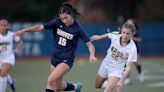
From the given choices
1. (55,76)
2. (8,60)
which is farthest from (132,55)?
(8,60)

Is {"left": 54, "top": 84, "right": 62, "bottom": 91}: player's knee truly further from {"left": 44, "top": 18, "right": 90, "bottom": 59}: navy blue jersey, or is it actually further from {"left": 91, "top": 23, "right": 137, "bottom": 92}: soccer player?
{"left": 91, "top": 23, "right": 137, "bottom": 92}: soccer player

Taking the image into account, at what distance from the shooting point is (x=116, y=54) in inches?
469

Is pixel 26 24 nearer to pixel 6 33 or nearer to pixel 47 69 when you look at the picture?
pixel 47 69

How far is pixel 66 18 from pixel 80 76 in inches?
311

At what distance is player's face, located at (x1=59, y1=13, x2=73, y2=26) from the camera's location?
461 inches

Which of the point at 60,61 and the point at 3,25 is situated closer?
the point at 60,61

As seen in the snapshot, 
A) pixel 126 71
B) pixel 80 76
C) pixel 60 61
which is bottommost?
pixel 80 76

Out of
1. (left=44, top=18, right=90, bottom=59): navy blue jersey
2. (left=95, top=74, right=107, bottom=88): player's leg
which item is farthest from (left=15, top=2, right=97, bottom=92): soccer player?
(left=95, top=74, right=107, bottom=88): player's leg

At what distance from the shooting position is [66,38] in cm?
1185

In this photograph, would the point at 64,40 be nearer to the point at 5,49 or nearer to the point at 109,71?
the point at 109,71

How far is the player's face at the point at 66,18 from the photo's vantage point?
11.7m

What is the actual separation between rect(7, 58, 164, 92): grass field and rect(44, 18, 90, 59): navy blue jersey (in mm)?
3473

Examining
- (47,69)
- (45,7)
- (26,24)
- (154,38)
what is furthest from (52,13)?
(47,69)

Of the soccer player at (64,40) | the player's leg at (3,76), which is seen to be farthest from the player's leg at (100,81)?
the player's leg at (3,76)
